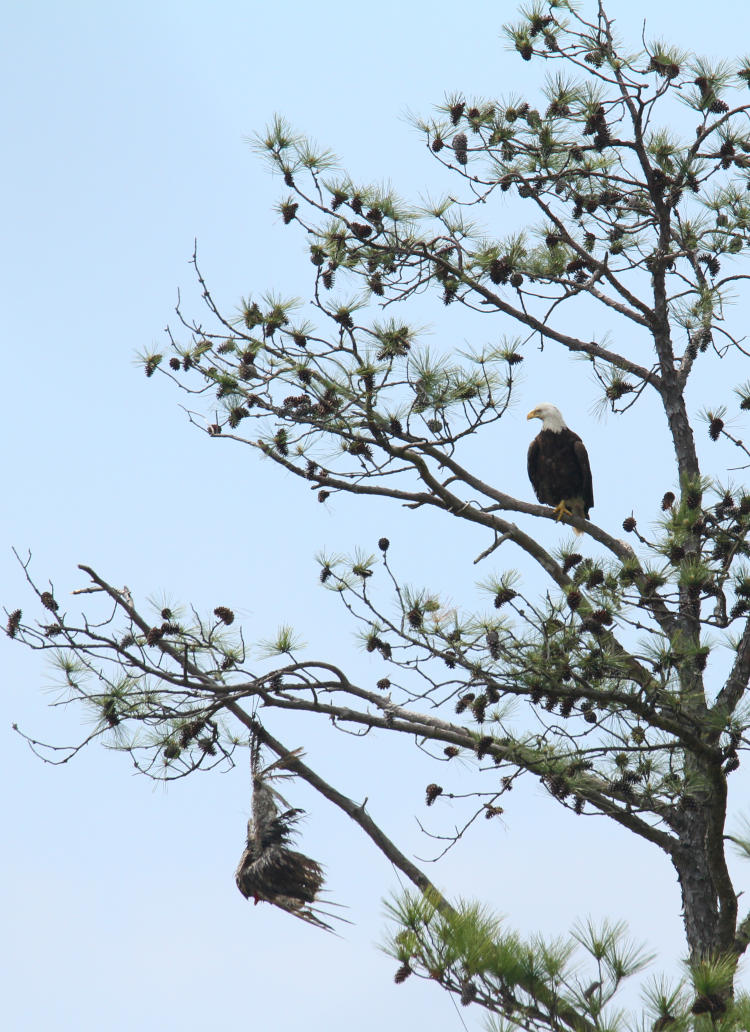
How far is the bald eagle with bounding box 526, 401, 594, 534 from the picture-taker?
6234 mm

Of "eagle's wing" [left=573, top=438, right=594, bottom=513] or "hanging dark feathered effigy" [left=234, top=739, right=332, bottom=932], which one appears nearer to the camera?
"hanging dark feathered effigy" [left=234, top=739, right=332, bottom=932]

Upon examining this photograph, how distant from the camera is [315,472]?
438 cm

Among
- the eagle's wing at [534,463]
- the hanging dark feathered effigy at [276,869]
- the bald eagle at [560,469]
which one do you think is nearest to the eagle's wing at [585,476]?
the bald eagle at [560,469]

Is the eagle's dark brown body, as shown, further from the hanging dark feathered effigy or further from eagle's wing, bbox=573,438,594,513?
the hanging dark feathered effigy

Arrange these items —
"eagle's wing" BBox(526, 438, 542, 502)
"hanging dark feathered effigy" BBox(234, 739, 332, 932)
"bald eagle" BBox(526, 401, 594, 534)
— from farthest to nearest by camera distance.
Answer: "eagle's wing" BBox(526, 438, 542, 502) → "bald eagle" BBox(526, 401, 594, 534) → "hanging dark feathered effigy" BBox(234, 739, 332, 932)

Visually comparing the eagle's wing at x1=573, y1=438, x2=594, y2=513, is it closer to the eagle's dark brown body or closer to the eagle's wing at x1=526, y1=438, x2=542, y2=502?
the eagle's dark brown body

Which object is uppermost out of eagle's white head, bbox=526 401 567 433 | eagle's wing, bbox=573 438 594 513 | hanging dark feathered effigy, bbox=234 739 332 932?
eagle's white head, bbox=526 401 567 433

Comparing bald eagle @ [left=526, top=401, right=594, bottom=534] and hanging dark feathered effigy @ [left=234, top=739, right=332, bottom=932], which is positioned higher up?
bald eagle @ [left=526, top=401, right=594, bottom=534]

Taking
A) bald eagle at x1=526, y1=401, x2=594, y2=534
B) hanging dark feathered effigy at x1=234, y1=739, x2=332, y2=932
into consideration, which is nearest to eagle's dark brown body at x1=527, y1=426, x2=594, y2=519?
bald eagle at x1=526, y1=401, x2=594, y2=534

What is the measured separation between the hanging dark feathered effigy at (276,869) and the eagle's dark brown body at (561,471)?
2.62 meters

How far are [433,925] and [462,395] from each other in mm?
1857

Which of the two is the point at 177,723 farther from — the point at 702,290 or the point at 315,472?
the point at 702,290

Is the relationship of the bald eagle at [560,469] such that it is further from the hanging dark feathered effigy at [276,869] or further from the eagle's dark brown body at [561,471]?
the hanging dark feathered effigy at [276,869]

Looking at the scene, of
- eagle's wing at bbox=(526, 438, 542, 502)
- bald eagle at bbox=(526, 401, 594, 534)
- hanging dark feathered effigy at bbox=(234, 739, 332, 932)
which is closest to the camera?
hanging dark feathered effigy at bbox=(234, 739, 332, 932)
